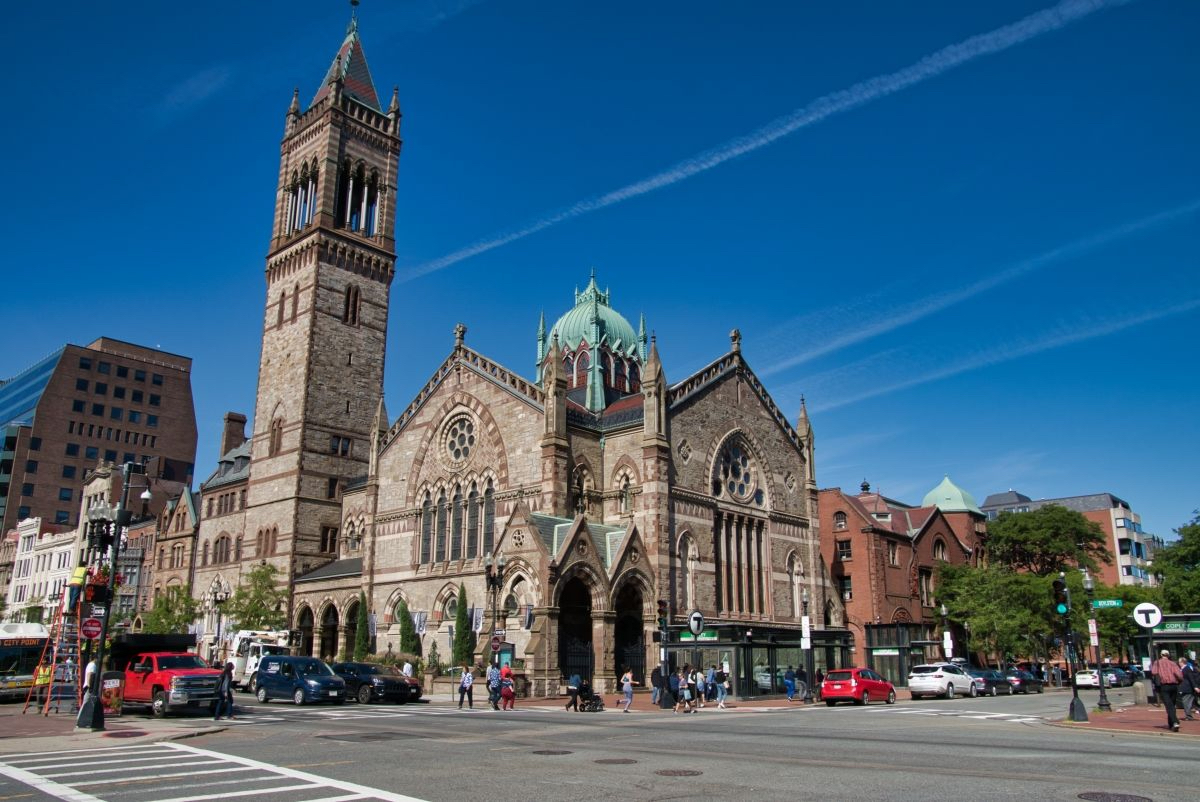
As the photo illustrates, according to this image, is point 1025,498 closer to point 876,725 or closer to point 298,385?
point 298,385

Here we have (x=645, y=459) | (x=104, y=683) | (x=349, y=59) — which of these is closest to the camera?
(x=104, y=683)

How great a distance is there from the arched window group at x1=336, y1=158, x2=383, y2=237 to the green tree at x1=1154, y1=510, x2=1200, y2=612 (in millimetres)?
58397

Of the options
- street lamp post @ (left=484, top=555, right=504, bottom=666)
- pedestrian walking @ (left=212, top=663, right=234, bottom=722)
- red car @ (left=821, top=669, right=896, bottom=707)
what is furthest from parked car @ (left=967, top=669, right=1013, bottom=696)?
pedestrian walking @ (left=212, top=663, right=234, bottom=722)

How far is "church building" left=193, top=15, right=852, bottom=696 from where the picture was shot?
4150 centimetres

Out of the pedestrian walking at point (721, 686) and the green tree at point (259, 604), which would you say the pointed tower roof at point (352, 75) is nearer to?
the green tree at point (259, 604)

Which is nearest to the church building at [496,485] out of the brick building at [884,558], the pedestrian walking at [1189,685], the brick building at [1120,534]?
the brick building at [884,558]

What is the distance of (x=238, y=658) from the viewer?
160 feet

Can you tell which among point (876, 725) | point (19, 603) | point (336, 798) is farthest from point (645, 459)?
point (19, 603)

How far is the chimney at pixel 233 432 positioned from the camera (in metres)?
80.3

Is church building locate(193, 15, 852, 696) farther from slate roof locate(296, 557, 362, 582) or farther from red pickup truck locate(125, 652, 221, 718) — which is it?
red pickup truck locate(125, 652, 221, 718)

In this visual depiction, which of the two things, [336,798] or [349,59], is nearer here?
[336,798]

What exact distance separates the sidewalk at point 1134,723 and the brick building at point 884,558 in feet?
87.7

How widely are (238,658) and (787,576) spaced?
94.7ft

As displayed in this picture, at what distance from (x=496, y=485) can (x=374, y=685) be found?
14.7 meters
